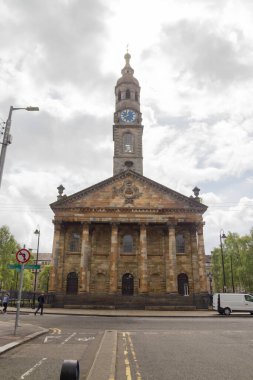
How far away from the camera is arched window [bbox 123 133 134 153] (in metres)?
51.1

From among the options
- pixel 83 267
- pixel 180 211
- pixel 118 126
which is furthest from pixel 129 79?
pixel 83 267

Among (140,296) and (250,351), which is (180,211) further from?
(250,351)

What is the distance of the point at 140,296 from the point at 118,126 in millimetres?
27633

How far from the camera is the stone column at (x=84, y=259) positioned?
120ft

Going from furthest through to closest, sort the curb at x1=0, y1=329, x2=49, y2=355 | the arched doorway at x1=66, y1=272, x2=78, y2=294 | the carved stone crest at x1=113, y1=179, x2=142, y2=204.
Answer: the carved stone crest at x1=113, y1=179, x2=142, y2=204, the arched doorway at x1=66, y1=272, x2=78, y2=294, the curb at x1=0, y1=329, x2=49, y2=355

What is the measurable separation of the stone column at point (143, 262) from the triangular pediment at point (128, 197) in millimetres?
3192

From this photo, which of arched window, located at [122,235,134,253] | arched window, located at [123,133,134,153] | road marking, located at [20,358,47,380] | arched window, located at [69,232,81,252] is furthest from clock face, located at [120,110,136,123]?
road marking, located at [20,358,47,380]

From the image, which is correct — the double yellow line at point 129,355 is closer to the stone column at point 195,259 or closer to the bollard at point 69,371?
the bollard at point 69,371

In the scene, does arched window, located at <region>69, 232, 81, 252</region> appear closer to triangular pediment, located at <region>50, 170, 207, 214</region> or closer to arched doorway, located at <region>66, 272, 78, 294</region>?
arched doorway, located at <region>66, 272, 78, 294</region>

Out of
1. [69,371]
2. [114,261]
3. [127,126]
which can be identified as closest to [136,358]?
[69,371]

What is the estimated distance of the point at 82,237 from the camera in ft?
129

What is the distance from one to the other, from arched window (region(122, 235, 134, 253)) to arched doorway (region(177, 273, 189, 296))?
6.80 meters

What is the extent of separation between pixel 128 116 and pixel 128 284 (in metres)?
26.8

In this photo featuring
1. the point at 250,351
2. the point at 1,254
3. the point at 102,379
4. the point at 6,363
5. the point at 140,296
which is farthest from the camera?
the point at 1,254
